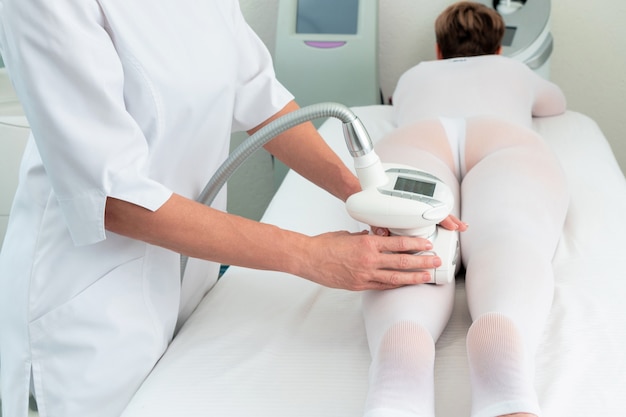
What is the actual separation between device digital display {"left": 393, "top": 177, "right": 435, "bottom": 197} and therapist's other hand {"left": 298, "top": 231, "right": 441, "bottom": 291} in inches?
3.0

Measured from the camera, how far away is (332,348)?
1333mm

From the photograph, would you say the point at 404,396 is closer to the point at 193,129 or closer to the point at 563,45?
the point at 193,129

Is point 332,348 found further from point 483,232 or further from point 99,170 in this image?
point 99,170


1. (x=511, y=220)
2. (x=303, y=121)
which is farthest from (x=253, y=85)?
(x=511, y=220)

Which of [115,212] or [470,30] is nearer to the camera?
[115,212]

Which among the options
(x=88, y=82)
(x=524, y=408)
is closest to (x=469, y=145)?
(x=524, y=408)

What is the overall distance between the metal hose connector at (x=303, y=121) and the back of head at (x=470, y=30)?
1.33 metres

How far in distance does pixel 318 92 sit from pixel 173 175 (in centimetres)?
155

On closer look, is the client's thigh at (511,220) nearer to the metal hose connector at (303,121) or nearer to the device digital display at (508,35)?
the metal hose connector at (303,121)

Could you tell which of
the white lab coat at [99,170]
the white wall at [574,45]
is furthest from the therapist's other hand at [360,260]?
the white wall at [574,45]

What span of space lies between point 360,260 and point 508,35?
172 cm

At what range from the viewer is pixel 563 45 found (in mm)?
2947

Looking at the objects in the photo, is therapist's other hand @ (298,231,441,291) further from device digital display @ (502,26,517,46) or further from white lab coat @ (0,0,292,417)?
device digital display @ (502,26,517,46)

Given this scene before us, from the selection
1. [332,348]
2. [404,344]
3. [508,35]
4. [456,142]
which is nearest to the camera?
[404,344]
